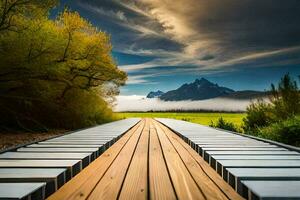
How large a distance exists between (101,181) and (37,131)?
10.3 m

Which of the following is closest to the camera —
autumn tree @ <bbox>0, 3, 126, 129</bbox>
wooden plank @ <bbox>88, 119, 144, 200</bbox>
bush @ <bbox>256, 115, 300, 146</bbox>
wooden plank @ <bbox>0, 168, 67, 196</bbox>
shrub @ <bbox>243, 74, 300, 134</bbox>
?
wooden plank @ <bbox>0, 168, 67, 196</bbox>

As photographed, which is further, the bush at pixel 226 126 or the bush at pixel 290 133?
the bush at pixel 226 126

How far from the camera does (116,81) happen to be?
54.2 feet

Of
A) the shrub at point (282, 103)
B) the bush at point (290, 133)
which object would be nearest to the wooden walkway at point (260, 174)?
the bush at point (290, 133)

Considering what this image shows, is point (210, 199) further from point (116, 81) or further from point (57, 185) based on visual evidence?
point (116, 81)

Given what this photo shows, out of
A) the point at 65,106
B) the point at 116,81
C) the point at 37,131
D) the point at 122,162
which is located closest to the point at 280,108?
the point at 116,81

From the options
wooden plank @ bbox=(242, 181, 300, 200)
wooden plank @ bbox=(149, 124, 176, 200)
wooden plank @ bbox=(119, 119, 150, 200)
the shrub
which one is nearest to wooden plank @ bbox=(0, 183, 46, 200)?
wooden plank @ bbox=(119, 119, 150, 200)

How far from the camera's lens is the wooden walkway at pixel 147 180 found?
301cm

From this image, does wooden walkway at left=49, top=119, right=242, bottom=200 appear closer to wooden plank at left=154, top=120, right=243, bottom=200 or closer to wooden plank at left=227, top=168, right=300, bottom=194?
wooden plank at left=154, top=120, right=243, bottom=200

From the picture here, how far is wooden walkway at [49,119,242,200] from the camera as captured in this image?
3.01 metres

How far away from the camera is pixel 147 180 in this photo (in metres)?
3.62

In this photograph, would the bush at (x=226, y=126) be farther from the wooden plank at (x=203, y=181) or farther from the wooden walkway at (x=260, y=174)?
the wooden walkway at (x=260, y=174)

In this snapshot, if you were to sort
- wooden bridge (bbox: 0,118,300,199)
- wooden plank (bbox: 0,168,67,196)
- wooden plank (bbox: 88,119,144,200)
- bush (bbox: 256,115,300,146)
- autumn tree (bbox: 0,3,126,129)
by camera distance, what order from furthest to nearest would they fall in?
1. autumn tree (bbox: 0,3,126,129)
2. bush (bbox: 256,115,300,146)
3. wooden plank (bbox: 88,119,144,200)
4. wooden plank (bbox: 0,168,67,196)
5. wooden bridge (bbox: 0,118,300,199)

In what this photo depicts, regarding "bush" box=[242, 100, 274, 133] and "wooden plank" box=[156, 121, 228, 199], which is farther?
"bush" box=[242, 100, 274, 133]
